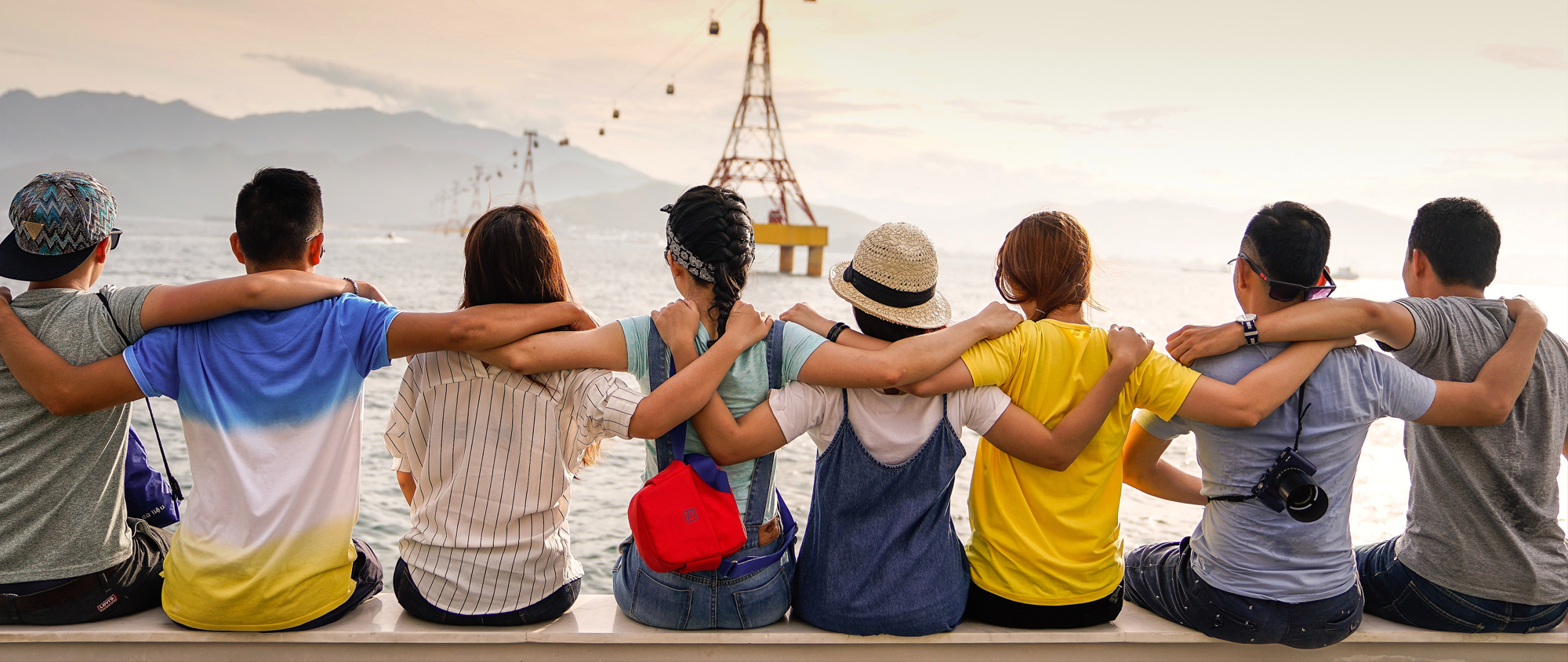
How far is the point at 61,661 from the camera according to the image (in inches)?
65.4

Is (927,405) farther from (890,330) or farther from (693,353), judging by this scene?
(693,353)

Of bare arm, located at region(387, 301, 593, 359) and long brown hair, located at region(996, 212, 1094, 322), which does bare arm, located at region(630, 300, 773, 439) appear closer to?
bare arm, located at region(387, 301, 593, 359)

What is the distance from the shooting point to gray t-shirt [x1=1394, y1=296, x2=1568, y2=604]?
1.84m

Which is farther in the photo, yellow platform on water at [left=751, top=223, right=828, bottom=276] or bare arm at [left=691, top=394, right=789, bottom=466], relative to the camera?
yellow platform on water at [left=751, top=223, right=828, bottom=276]

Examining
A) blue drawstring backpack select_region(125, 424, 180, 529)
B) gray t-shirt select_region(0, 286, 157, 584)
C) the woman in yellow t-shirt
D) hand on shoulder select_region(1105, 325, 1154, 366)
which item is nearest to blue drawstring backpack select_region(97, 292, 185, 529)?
blue drawstring backpack select_region(125, 424, 180, 529)

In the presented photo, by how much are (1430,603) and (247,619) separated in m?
2.63

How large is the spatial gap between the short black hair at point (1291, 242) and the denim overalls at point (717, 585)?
42.3 inches

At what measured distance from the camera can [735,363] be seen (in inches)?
69.1

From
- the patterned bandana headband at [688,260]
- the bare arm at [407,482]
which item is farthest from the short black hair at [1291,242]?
the bare arm at [407,482]

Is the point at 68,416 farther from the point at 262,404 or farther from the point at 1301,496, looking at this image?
the point at 1301,496

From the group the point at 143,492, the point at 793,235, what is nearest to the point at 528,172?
the point at 793,235

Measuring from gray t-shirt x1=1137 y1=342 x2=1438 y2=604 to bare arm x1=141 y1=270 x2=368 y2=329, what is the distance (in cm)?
194

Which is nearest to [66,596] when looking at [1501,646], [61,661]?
[61,661]

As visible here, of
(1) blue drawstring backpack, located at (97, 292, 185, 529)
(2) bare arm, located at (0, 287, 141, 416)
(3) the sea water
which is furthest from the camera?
(3) the sea water
